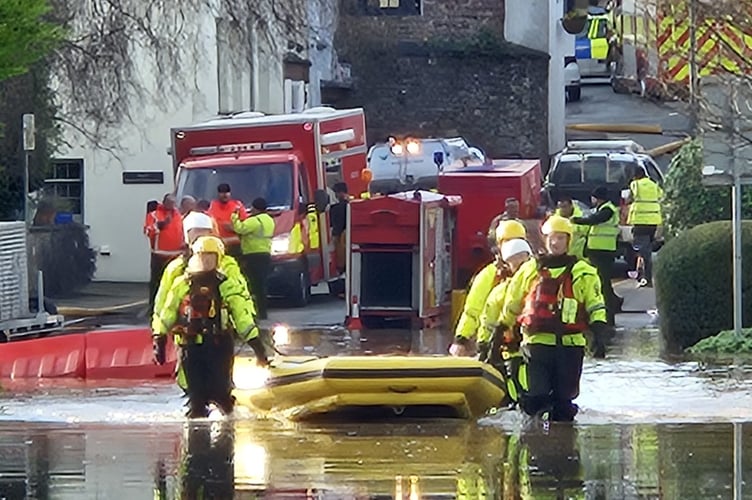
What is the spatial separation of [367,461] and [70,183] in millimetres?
21567

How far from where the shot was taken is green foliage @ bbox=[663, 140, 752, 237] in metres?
22.1

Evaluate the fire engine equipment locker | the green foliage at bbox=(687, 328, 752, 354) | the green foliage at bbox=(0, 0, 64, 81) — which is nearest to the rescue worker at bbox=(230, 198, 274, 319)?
the fire engine equipment locker

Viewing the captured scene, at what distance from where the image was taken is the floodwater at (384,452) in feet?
35.0

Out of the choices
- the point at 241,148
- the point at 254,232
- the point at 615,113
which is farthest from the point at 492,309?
the point at 615,113

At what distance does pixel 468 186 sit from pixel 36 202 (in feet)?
27.8

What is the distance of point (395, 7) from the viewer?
45.4m

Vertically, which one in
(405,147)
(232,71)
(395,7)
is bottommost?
(405,147)

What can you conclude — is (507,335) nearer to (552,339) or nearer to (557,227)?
(552,339)

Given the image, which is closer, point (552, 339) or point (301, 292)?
point (552, 339)

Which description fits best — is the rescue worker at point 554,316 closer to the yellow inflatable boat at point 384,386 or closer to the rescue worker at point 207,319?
the yellow inflatable boat at point 384,386

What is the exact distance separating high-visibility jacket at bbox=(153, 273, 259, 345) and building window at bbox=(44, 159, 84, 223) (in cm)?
1891

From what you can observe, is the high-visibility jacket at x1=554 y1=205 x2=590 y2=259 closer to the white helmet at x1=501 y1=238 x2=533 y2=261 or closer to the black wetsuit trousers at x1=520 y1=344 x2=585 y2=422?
the white helmet at x1=501 y1=238 x2=533 y2=261

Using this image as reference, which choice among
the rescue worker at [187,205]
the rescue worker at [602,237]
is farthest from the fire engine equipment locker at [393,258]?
the rescue worker at [187,205]

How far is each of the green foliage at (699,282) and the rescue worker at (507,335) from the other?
575 centimetres
